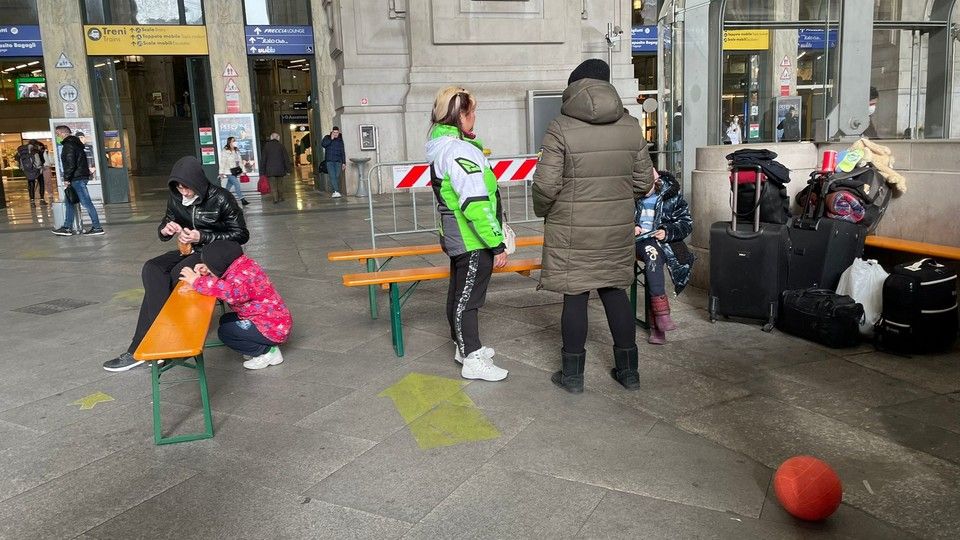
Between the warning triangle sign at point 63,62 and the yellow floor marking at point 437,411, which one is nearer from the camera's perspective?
the yellow floor marking at point 437,411

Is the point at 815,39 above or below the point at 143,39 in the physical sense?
below

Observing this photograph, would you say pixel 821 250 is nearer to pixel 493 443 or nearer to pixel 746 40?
pixel 493 443

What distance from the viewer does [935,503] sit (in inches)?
124

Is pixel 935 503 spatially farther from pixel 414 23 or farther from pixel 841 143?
pixel 414 23

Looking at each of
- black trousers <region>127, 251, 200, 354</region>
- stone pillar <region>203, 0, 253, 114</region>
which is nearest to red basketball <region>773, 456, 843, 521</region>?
black trousers <region>127, 251, 200, 354</region>

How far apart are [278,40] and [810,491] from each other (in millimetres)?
21455

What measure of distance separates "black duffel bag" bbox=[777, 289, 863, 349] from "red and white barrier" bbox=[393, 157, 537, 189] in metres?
4.24

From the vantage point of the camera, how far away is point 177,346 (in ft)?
12.5

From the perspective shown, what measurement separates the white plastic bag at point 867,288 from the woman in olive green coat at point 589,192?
6.74ft

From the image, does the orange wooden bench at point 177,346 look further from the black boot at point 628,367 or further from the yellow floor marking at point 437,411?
the black boot at point 628,367

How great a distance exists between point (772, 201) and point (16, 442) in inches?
207

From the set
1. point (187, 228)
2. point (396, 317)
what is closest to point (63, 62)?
point (187, 228)

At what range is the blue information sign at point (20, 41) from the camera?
65.4 feet

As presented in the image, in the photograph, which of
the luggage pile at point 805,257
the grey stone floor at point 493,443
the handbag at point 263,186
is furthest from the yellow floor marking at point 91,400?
the handbag at point 263,186
